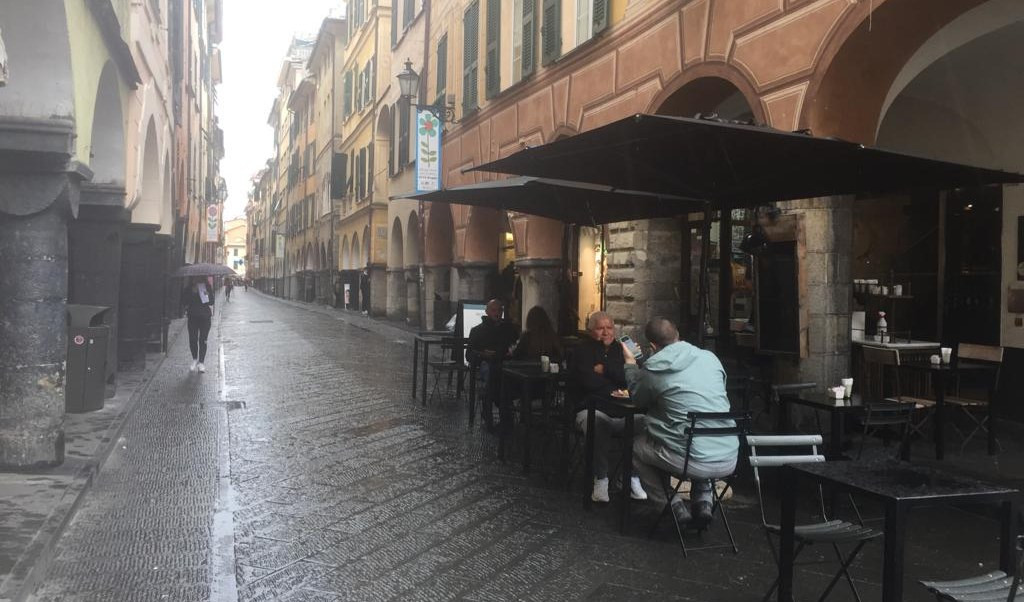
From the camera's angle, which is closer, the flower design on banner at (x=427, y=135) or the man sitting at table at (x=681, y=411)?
the man sitting at table at (x=681, y=411)

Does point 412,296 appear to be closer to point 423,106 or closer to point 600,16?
point 423,106

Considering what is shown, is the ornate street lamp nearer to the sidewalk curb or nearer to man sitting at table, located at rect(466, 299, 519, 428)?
man sitting at table, located at rect(466, 299, 519, 428)

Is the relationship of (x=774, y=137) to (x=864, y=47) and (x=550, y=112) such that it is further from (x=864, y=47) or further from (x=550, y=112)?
(x=550, y=112)

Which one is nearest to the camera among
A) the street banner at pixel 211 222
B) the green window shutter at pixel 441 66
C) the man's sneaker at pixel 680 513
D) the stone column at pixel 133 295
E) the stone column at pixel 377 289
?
the man's sneaker at pixel 680 513

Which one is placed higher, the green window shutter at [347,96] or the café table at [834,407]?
the green window shutter at [347,96]

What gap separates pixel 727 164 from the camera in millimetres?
5844

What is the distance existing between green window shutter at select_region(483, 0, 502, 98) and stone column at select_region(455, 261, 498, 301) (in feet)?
13.1

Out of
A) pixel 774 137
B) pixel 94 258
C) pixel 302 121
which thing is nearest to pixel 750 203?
pixel 774 137

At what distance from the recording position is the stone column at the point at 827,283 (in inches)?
313

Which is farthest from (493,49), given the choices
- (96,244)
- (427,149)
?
(96,244)

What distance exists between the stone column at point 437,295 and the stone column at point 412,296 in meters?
2.72

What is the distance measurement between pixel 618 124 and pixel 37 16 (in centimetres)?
468

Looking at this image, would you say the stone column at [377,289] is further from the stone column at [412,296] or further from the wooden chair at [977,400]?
the wooden chair at [977,400]

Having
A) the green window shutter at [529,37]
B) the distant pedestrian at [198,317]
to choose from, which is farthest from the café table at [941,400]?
the distant pedestrian at [198,317]
